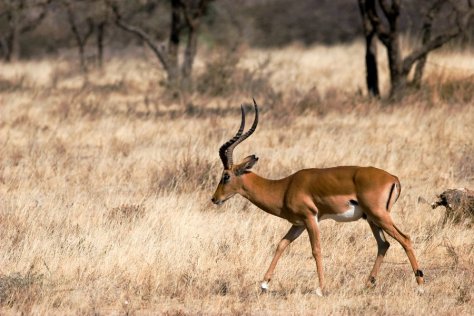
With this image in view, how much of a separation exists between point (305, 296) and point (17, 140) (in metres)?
8.31

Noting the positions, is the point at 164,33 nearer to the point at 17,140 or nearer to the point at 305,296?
the point at 17,140

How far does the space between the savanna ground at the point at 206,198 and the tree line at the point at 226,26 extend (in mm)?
822

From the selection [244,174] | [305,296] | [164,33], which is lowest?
[164,33]

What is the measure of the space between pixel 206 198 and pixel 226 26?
31.1 metres

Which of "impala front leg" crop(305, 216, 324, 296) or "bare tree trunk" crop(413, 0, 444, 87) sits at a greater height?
"impala front leg" crop(305, 216, 324, 296)

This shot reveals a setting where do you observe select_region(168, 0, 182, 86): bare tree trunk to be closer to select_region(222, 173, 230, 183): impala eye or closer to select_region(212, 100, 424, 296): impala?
select_region(222, 173, 230, 183): impala eye

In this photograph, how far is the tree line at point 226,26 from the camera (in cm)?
1741

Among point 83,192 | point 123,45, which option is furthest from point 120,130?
point 123,45

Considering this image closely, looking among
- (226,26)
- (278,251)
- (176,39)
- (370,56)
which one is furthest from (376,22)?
(226,26)

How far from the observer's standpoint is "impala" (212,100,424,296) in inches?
265

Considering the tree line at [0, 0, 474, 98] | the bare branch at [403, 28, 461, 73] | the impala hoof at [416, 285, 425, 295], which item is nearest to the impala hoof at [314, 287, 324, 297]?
the impala hoof at [416, 285, 425, 295]

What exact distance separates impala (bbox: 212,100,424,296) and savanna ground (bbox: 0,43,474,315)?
336 millimetres

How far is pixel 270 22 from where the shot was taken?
54.2 meters

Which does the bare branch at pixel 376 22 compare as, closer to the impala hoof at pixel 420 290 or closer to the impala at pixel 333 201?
the impala at pixel 333 201
